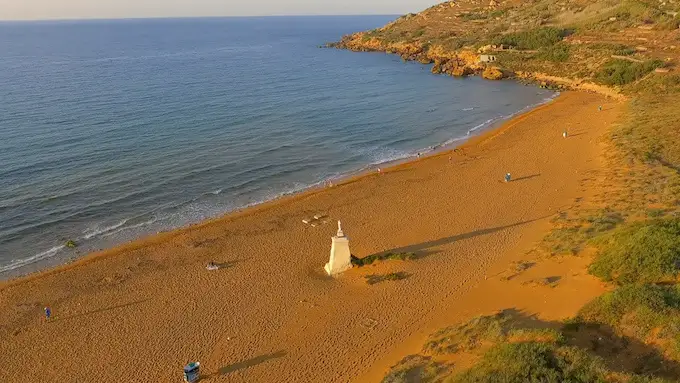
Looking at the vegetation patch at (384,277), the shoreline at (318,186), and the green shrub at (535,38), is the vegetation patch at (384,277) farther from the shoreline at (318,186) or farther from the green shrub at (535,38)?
the green shrub at (535,38)

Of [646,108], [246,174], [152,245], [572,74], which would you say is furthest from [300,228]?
[572,74]

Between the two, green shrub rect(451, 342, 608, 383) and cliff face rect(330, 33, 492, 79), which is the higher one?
cliff face rect(330, 33, 492, 79)

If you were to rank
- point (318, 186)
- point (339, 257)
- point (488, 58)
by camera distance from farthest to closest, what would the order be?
point (488, 58) → point (318, 186) → point (339, 257)

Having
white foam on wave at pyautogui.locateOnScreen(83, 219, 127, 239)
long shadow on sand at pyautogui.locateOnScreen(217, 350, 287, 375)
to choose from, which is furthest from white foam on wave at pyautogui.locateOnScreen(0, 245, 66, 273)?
long shadow on sand at pyautogui.locateOnScreen(217, 350, 287, 375)

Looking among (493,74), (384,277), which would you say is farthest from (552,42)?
(384,277)

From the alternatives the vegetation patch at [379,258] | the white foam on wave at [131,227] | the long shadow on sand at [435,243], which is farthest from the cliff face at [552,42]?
the white foam on wave at [131,227]

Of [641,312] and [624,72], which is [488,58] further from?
[641,312]

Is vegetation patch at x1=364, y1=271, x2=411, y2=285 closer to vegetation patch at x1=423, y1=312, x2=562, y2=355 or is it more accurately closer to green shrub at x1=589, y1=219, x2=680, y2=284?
vegetation patch at x1=423, y1=312, x2=562, y2=355
